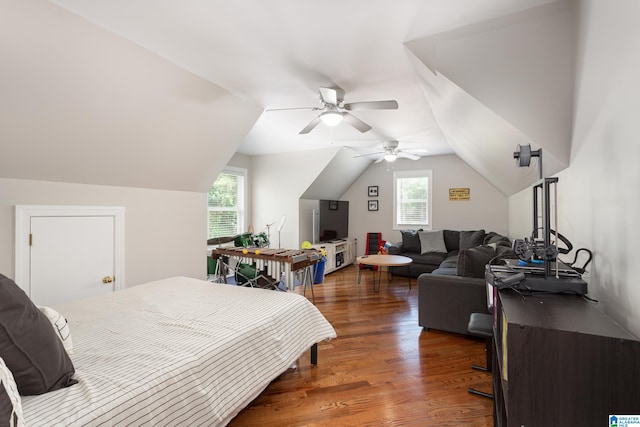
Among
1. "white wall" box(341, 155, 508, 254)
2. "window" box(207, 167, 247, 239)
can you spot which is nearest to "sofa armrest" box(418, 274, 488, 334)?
"white wall" box(341, 155, 508, 254)

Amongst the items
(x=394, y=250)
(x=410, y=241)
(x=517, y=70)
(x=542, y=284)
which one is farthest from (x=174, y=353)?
(x=410, y=241)

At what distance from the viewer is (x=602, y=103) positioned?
136 centimetres

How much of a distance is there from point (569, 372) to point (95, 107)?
10.2 ft

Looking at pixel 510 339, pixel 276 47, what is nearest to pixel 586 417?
pixel 510 339

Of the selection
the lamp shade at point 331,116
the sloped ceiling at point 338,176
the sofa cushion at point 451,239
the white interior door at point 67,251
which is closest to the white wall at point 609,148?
the lamp shade at point 331,116

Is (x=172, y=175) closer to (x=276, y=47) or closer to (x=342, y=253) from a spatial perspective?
(x=276, y=47)

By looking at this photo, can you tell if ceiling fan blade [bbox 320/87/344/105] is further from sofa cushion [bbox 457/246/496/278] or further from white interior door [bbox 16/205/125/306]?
white interior door [bbox 16/205/125/306]

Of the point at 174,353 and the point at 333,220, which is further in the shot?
the point at 333,220

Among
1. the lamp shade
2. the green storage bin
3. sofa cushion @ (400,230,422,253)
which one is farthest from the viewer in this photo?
sofa cushion @ (400,230,422,253)

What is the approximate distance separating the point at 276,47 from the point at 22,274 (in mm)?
2674

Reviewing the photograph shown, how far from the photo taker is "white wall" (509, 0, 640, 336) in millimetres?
1115

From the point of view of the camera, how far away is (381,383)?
87.4 inches

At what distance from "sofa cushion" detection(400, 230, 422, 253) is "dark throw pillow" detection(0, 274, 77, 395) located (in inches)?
221

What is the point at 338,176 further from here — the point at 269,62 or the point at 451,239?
the point at 269,62
